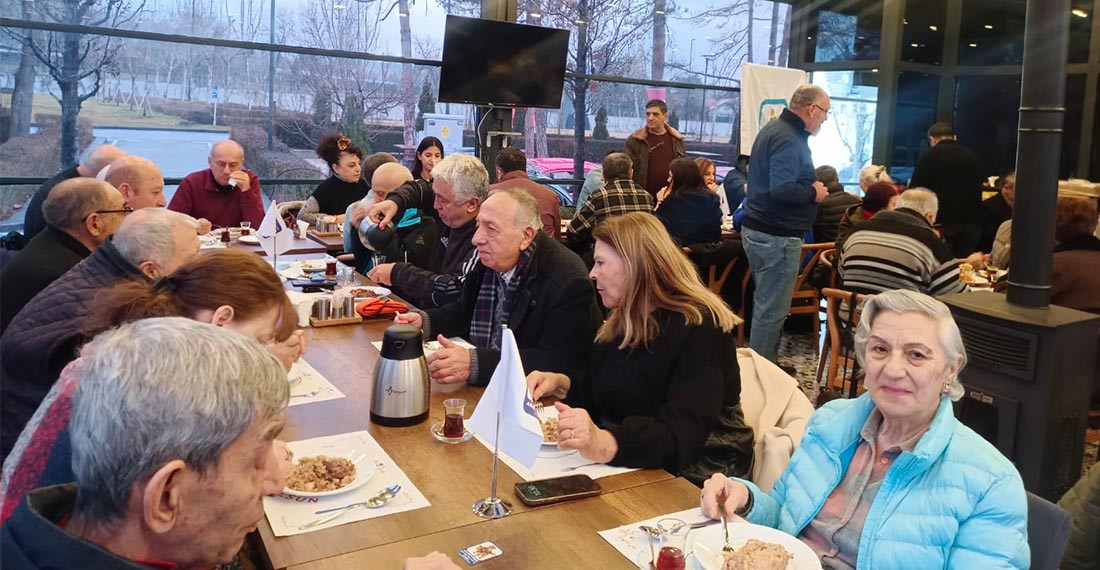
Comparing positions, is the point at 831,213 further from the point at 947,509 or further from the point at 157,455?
the point at 157,455

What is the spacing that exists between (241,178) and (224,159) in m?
0.23

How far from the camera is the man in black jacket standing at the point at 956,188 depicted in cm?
696

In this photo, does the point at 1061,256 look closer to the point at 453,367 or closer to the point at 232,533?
the point at 453,367

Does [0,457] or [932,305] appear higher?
[932,305]

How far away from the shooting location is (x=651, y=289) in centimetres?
242

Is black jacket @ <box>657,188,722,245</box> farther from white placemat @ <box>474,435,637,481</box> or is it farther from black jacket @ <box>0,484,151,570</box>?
black jacket @ <box>0,484,151,570</box>

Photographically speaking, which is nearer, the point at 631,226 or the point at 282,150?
the point at 631,226

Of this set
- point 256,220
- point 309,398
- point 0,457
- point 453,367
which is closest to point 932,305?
point 453,367

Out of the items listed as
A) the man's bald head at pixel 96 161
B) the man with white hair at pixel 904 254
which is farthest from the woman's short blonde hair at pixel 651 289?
the man's bald head at pixel 96 161

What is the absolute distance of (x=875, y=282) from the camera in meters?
4.77

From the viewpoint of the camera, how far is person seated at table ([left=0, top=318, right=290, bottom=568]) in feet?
3.37

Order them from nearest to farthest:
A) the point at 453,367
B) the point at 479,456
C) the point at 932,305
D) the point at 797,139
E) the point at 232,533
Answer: the point at 232,533, the point at 932,305, the point at 479,456, the point at 453,367, the point at 797,139

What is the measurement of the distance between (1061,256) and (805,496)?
10.1ft

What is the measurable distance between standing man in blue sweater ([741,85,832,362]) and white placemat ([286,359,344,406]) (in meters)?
3.70
